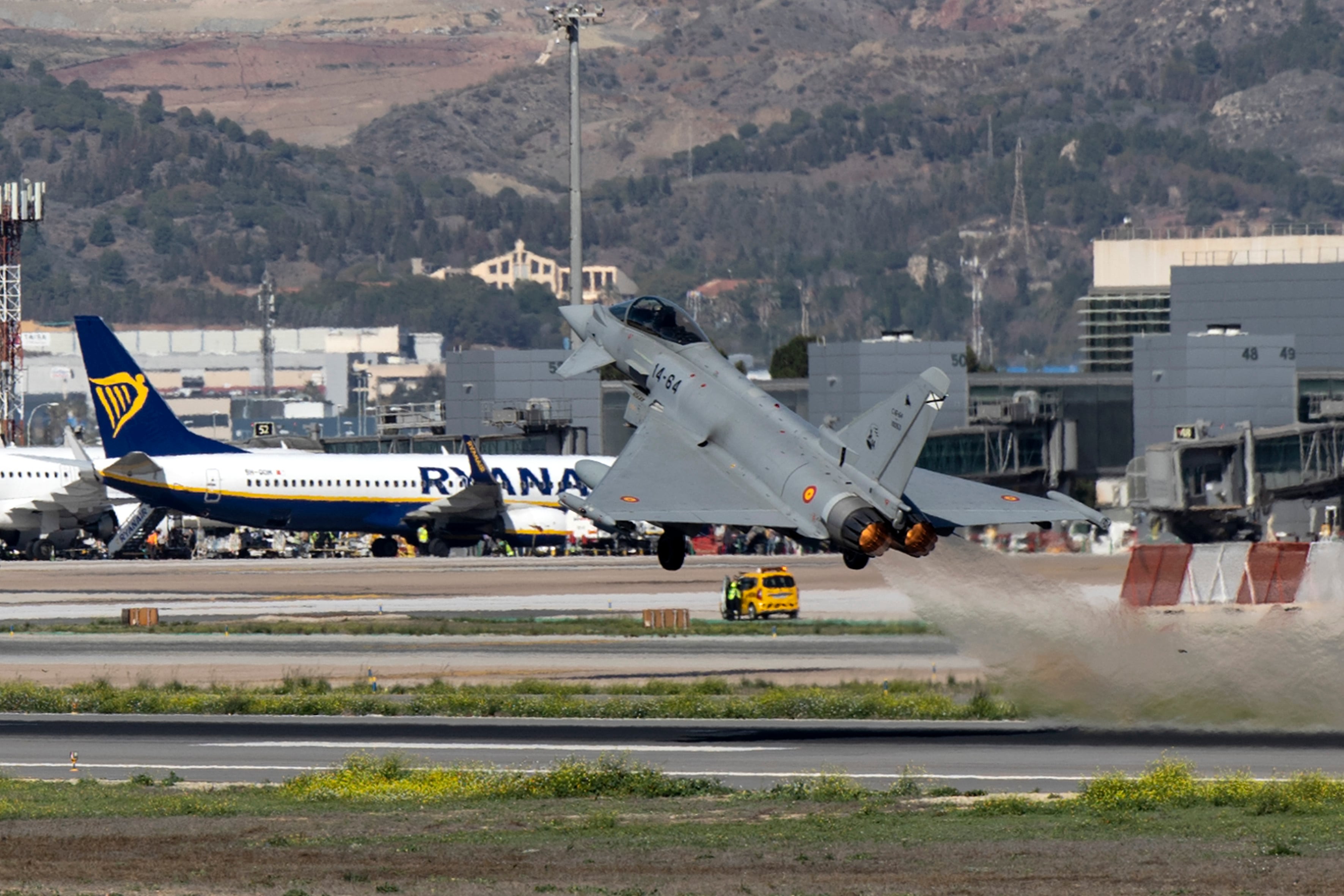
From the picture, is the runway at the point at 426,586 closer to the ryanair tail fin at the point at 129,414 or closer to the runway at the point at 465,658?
the runway at the point at 465,658

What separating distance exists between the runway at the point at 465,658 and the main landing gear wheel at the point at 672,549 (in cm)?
895

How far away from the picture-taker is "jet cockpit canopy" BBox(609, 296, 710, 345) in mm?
49938

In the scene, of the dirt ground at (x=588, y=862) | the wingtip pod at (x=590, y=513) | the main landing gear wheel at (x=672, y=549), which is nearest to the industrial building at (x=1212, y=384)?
the main landing gear wheel at (x=672, y=549)

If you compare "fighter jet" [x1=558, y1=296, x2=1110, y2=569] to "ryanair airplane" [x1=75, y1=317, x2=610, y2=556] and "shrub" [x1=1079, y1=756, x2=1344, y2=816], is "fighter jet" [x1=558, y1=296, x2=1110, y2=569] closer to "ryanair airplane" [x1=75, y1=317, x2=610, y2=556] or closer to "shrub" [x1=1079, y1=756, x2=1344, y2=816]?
"shrub" [x1=1079, y1=756, x2=1344, y2=816]

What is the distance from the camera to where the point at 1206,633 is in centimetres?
4144

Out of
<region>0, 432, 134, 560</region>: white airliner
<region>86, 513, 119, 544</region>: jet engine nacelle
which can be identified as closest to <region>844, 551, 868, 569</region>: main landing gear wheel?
<region>0, 432, 134, 560</region>: white airliner

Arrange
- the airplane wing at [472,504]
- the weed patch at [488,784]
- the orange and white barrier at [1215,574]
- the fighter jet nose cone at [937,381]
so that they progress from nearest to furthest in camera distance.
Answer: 1. the weed patch at [488,784]
2. the fighter jet nose cone at [937,381]
3. the orange and white barrier at [1215,574]
4. the airplane wing at [472,504]

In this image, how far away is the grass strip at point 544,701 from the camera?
47625mm

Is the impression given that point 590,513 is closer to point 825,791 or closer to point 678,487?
point 678,487

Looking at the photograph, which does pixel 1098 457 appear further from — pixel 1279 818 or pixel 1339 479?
pixel 1279 818

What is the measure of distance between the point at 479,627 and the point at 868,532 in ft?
103

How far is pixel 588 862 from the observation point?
27547mm

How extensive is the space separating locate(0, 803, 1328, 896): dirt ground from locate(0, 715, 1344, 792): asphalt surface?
22.3 feet

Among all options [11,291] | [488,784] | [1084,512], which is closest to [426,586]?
[1084,512]
